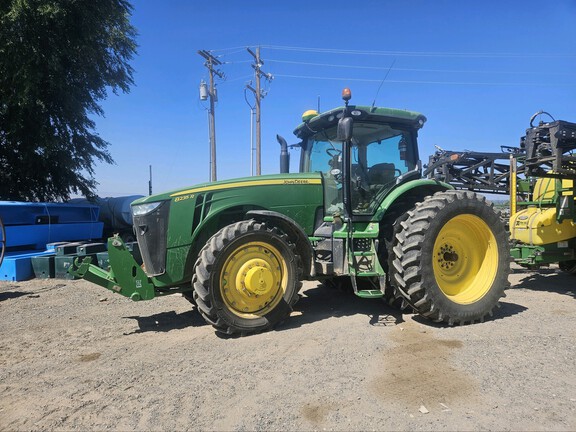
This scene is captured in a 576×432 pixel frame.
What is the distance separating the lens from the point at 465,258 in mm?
5152

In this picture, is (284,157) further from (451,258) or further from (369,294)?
(451,258)

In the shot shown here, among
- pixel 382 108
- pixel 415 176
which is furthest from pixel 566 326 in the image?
pixel 382 108

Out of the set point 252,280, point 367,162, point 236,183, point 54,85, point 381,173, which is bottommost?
point 252,280

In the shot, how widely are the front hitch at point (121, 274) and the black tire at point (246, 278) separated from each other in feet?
1.98

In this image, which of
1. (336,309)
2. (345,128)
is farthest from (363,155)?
(336,309)

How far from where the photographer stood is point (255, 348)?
13.0 ft

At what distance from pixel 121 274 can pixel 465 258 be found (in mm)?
4050

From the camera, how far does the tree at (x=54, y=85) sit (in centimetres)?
1248

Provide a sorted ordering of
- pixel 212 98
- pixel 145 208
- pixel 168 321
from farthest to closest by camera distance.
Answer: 1. pixel 212 98
2. pixel 168 321
3. pixel 145 208

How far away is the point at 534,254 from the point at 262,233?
4.97 meters

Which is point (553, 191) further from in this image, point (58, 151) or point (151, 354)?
point (58, 151)

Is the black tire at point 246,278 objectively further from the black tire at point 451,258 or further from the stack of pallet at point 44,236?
the stack of pallet at point 44,236

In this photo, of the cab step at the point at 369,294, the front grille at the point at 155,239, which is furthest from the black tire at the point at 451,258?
the front grille at the point at 155,239

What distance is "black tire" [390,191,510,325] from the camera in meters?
4.46
